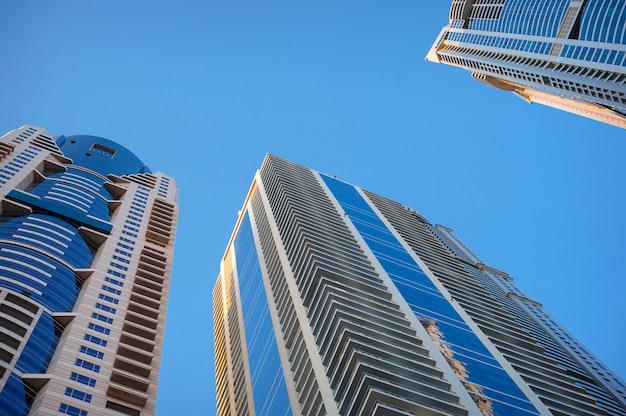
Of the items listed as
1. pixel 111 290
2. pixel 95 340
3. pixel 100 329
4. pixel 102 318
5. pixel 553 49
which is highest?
pixel 553 49

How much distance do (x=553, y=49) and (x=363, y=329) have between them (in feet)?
236

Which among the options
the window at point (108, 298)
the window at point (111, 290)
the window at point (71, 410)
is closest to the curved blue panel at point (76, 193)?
the window at point (111, 290)

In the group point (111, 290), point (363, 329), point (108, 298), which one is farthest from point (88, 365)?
point (363, 329)

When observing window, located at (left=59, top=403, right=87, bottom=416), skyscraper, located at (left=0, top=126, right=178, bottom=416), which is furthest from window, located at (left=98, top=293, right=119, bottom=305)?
window, located at (left=59, top=403, right=87, bottom=416)

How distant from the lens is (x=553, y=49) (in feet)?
384

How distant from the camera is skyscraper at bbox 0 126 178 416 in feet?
212

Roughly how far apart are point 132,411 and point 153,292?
25.6 metres

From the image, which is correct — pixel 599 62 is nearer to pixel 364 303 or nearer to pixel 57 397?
pixel 364 303

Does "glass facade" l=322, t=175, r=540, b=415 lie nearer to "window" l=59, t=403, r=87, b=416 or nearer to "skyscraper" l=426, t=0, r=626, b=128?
"window" l=59, t=403, r=87, b=416

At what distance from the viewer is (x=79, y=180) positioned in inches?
4710

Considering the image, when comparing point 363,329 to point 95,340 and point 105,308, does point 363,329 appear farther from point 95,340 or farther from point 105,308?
point 105,308

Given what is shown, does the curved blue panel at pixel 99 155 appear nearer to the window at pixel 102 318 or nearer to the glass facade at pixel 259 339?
the glass facade at pixel 259 339

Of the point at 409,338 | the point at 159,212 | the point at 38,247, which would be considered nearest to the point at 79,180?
the point at 159,212

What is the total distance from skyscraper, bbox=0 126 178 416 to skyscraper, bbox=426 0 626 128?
73.2 metres
